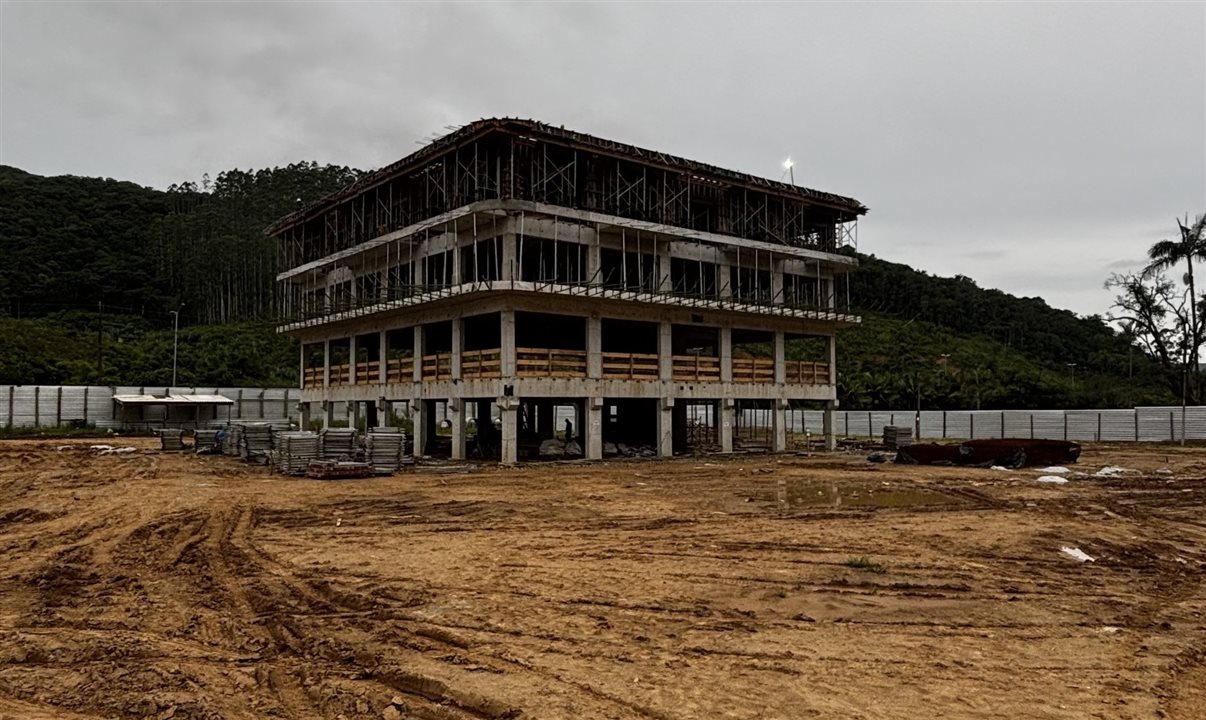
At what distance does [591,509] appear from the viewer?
16203mm

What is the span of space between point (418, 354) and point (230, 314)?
2457 inches

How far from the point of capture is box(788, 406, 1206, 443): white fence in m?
39.0

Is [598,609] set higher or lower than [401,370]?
lower

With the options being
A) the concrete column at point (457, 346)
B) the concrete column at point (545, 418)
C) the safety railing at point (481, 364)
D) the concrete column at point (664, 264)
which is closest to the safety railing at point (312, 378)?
the concrete column at point (545, 418)

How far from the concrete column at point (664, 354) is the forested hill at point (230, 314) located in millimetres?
38883

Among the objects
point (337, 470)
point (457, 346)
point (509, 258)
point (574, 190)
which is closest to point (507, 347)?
point (509, 258)

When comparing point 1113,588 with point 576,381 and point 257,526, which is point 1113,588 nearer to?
point 257,526

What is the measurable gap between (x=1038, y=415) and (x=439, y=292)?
112 ft

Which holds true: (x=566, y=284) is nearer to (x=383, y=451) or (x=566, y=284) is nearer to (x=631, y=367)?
(x=631, y=367)

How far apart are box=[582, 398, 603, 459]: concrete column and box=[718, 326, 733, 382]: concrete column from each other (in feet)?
21.4

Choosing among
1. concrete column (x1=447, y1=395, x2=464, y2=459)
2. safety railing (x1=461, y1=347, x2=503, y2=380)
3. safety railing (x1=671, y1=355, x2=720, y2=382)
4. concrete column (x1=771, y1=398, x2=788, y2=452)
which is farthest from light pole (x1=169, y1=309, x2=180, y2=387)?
concrete column (x1=771, y1=398, x2=788, y2=452)

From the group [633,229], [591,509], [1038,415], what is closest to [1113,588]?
[591,509]

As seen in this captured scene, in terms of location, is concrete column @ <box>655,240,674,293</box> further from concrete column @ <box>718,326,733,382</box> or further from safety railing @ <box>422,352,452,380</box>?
safety railing @ <box>422,352,452,380</box>

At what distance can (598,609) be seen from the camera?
838cm
